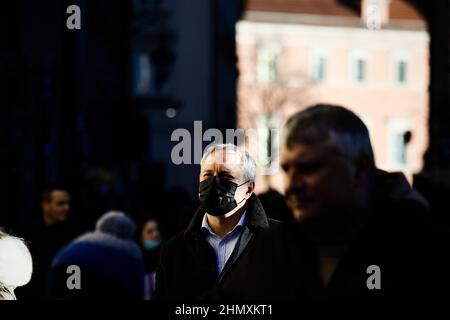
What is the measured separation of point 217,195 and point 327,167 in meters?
1.60

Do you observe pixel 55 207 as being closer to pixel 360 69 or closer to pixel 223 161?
pixel 223 161

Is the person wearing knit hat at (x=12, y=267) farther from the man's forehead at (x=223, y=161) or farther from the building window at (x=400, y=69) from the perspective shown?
the building window at (x=400, y=69)

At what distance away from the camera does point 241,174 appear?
13.5 ft

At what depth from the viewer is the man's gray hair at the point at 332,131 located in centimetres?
239

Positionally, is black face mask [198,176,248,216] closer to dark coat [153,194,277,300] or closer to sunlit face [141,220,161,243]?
dark coat [153,194,277,300]

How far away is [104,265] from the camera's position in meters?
6.38

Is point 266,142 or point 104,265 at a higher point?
point 104,265

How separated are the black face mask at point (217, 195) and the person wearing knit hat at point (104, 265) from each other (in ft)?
6.90

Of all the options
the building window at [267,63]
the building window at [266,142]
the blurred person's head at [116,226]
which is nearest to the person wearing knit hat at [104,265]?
the blurred person's head at [116,226]

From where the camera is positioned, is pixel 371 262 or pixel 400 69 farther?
pixel 400 69

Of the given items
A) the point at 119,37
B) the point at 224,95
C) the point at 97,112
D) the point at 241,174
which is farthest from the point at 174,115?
the point at 241,174

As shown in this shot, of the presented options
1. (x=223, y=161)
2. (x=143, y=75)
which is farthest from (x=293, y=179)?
(x=143, y=75)

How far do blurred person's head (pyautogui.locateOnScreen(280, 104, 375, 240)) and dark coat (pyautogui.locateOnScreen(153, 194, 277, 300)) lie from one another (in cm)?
145

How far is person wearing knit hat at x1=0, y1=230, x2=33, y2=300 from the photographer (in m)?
3.17
